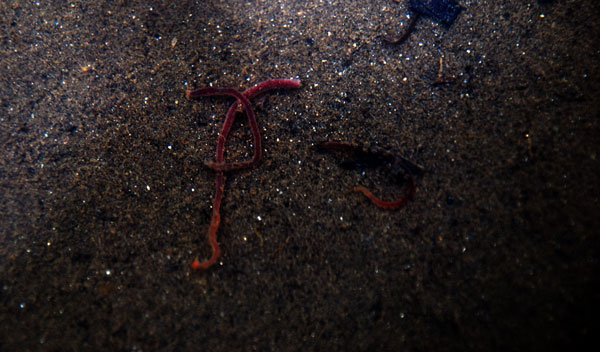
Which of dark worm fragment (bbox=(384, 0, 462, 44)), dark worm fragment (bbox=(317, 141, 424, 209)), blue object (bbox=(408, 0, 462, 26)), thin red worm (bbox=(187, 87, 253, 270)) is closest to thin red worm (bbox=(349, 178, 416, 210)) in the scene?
dark worm fragment (bbox=(317, 141, 424, 209))

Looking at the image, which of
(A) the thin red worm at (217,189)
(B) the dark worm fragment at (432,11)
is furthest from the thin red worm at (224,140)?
(B) the dark worm fragment at (432,11)

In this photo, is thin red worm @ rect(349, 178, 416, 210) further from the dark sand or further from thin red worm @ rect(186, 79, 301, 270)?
thin red worm @ rect(186, 79, 301, 270)

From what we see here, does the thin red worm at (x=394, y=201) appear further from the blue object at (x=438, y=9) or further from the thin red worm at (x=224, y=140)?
the blue object at (x=438, y=9)

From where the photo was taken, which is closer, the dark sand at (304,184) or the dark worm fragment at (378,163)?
the dark sand at (304,184)

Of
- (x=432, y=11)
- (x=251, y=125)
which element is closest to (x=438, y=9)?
(x=432, y=11)

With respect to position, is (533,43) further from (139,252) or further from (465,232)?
(139,252)

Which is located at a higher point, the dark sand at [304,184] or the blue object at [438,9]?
the blue object at [438,9]

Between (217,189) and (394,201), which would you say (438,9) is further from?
Answer: (217,189)
